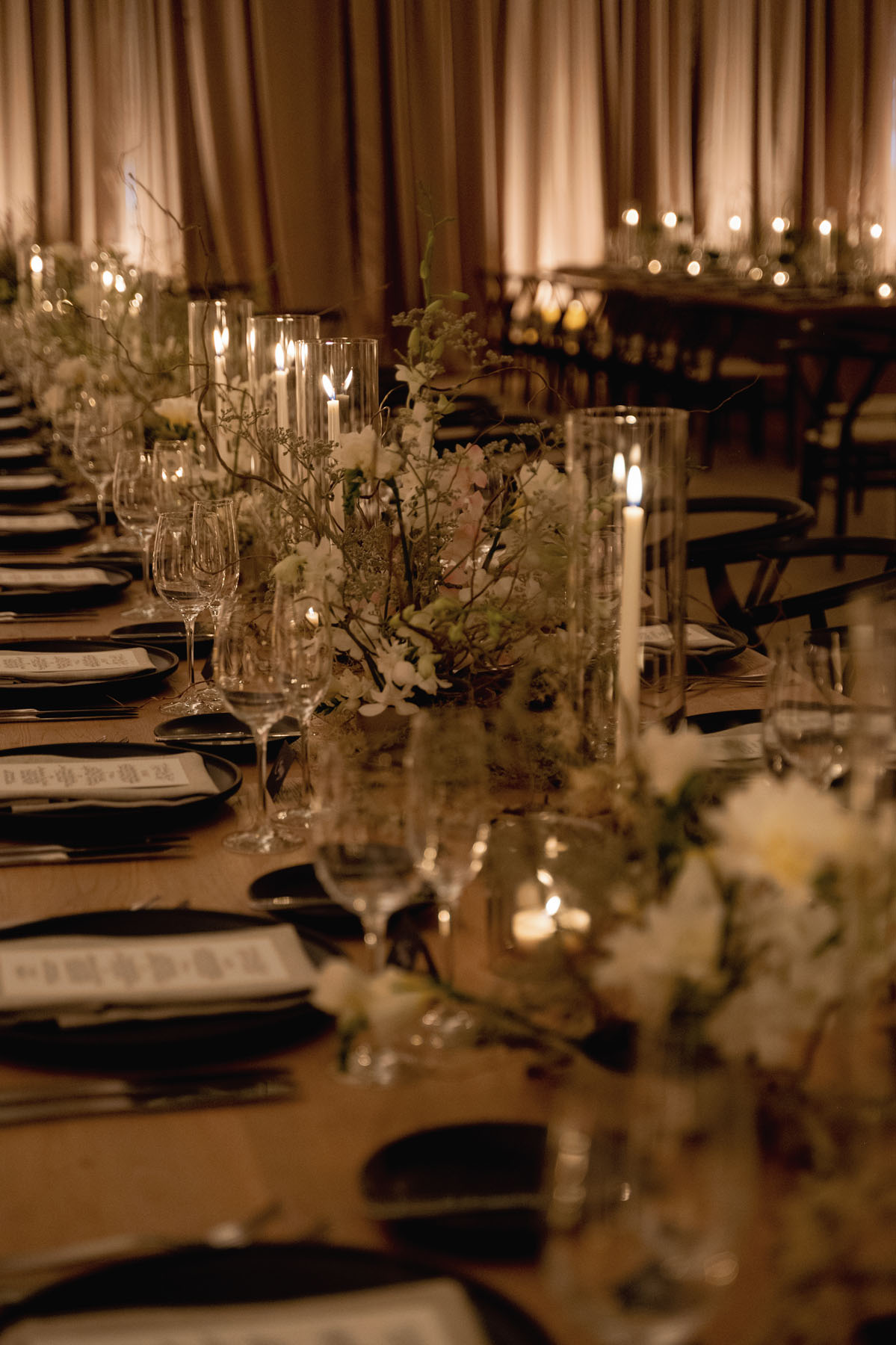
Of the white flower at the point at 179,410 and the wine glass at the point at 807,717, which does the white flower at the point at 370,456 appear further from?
the white flower at the point at 179,410

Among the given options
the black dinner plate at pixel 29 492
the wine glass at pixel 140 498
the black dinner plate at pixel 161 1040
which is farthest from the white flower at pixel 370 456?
the black dinner plate at pixel 29 492

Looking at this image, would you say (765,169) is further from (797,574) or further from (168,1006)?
(168,1006)

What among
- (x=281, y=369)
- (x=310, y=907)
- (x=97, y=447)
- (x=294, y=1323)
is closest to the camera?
(x=294, y=1323)

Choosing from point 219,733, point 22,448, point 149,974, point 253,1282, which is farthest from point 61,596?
point 253,1282

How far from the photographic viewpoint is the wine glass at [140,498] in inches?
95.5

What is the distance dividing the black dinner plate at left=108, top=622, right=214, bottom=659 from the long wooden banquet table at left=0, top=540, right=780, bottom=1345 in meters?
1.13

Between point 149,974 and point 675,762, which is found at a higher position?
point 675,762

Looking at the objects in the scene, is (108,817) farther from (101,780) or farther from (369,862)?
(369,862)

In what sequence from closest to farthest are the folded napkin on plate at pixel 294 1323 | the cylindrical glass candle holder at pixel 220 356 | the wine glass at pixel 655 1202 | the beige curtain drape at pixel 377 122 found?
1. the wine glass at pixel 655 1202
2. the folded napkin on plate at pixel 294 1323
3. the cylindrical glass candle holder at pixel 220 356
4. the beige curtain drape at pixel 377 122

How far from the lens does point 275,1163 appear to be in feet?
3.07

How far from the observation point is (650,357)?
814 centimetres

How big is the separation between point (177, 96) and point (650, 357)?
3538 mm

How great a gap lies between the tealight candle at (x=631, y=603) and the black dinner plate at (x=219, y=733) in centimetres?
46

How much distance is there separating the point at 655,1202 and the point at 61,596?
203cm
